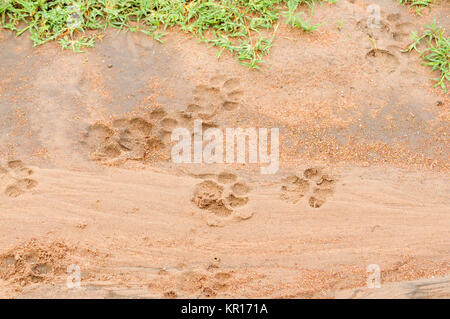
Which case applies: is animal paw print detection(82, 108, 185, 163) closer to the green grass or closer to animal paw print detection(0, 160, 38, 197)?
animal paw print detection(0, 160, 38, 197)

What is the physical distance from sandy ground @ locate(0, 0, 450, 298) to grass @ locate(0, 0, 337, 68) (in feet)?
0.30

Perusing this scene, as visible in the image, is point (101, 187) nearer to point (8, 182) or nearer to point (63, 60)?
point (8, 182)

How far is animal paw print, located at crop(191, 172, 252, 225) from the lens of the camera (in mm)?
3021

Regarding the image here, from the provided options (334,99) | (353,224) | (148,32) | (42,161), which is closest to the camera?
(353,224)

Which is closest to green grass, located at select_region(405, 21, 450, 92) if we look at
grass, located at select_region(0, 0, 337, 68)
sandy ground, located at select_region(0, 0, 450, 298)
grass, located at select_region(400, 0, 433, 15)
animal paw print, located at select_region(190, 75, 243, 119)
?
sandy ground, located at select_region(0, 0, 450, 298)

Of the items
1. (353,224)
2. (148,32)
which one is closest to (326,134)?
(353,224)

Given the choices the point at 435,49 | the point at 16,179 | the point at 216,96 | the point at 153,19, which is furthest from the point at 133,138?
the point at 435,49

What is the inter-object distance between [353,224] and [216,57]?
4.95 feet

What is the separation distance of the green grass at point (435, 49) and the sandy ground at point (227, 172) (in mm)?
77

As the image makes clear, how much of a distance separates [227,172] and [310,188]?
0.49 metres

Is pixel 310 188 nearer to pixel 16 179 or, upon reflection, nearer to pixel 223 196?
pixel 223 196

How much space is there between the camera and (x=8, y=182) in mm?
3102

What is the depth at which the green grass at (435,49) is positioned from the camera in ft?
12.1

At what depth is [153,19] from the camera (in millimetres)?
3861
